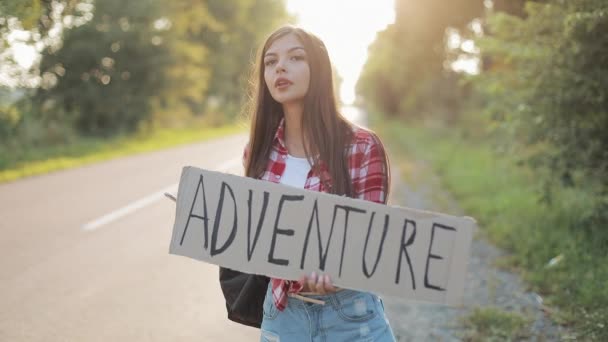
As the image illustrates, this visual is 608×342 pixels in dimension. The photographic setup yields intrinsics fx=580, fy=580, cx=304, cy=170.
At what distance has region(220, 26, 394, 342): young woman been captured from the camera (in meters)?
2.12

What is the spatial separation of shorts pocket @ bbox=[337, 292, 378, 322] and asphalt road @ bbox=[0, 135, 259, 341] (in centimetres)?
204

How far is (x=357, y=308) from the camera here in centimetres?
213

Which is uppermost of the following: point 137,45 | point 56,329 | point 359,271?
point 137,45

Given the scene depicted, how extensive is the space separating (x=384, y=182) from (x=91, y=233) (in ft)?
17.9

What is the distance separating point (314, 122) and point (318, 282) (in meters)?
0.63

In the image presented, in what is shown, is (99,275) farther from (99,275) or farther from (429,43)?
(429,43)

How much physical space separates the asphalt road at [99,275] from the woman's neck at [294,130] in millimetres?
1675

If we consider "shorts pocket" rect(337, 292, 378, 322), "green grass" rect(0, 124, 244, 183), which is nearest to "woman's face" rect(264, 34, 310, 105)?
"shorts pocket" rect(337, 292, 378, 322)

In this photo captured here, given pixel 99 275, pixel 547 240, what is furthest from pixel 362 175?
pixel 547 240

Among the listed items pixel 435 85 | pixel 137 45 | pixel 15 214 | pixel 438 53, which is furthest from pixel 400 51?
pixel 15 214

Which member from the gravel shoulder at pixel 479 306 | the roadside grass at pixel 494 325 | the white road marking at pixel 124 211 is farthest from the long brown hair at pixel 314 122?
the white road marking at pixel 124 211

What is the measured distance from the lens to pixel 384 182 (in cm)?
217

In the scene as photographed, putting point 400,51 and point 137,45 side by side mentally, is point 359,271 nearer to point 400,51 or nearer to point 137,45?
point 400,51

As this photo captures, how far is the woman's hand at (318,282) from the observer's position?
202 centimetres
